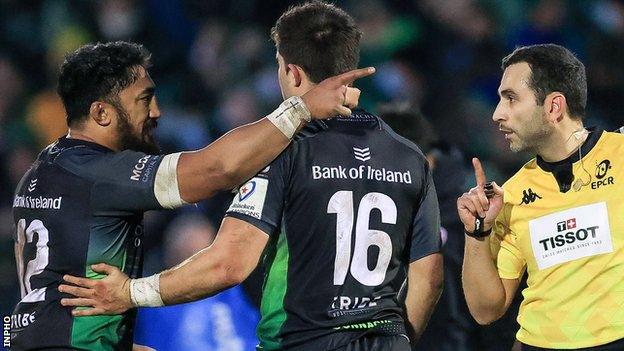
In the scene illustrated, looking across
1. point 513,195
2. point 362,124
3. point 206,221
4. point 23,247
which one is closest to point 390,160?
point 362,124

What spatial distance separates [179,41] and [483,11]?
244 cm

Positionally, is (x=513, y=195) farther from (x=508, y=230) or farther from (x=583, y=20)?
(x=583, y=20)

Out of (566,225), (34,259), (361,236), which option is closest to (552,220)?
(566,225)

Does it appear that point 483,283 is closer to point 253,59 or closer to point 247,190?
point 247,190

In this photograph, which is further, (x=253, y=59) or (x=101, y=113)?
(x=253, y=59)

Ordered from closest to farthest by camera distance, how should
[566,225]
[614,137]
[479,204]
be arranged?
[479,204] → [566,225] → [614,137]

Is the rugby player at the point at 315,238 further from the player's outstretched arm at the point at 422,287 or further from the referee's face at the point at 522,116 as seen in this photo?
the referee's face at the point at 522,116

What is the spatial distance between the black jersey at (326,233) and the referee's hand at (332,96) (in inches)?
4.2

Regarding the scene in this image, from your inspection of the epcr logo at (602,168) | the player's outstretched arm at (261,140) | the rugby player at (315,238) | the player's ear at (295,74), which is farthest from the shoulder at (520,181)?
the player's ear at (295,74)

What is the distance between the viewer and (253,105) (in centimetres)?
740

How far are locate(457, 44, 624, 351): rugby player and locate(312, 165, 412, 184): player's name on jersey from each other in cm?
33

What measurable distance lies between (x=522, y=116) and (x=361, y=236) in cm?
92

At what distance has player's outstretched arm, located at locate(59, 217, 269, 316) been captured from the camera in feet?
9.86

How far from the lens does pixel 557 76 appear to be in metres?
3.63
